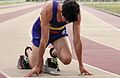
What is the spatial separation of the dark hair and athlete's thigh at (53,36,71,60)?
1.13 m

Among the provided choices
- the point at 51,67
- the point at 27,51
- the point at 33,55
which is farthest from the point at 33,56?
the point at 27,51

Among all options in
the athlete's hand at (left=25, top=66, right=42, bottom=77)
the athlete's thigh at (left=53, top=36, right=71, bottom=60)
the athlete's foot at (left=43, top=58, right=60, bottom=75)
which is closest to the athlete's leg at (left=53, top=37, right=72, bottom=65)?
the athlete's thigh at (left=53, top=36, right=71, bottom=60)

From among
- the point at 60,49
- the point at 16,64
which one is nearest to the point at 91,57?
the point at 16,64

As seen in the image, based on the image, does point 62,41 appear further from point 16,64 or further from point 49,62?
point 16,64

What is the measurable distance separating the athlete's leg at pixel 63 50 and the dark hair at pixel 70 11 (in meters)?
1.13

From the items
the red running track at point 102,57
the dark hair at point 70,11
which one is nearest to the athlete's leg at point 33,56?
the dark hair at point 70,11

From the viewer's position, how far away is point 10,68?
359 inches

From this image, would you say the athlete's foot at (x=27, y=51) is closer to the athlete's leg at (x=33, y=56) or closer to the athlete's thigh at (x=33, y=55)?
the athlete's leg at (x=33, y=56)

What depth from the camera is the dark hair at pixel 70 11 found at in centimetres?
721

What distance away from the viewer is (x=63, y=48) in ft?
27.4

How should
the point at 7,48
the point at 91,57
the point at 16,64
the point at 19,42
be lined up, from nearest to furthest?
the point at 16,64
the point at 91,57
the point at 7,48
the point at 19,42

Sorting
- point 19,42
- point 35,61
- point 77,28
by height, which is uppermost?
point 77,28

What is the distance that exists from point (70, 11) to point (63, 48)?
1279mm

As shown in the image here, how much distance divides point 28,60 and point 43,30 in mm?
1190
